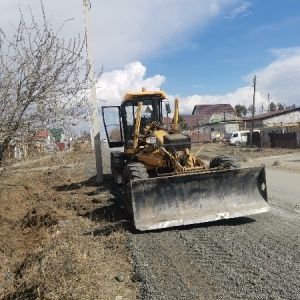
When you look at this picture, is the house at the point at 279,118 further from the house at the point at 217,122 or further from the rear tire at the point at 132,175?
the rear tire at the point at 132,175

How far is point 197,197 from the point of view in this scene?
25.9ft

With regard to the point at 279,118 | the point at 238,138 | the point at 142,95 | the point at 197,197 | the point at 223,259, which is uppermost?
the point at 142,95

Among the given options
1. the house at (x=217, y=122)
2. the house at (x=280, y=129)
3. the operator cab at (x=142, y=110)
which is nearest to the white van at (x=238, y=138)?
the house at (x=280, y=129)

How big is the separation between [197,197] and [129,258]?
2435 millimetres

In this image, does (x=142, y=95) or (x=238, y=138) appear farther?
(x=238, y=138)

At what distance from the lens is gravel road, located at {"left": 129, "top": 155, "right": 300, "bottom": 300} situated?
463 cm

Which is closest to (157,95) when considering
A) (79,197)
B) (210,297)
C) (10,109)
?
(79,197)

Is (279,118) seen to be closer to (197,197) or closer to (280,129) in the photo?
(280,129)

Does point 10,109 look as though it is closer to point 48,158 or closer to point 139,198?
point 48,158

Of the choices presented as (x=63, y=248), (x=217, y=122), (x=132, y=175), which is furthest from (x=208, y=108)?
(x=63, y=248)

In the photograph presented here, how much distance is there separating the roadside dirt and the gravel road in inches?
0.5

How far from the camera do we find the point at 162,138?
30.7 ft

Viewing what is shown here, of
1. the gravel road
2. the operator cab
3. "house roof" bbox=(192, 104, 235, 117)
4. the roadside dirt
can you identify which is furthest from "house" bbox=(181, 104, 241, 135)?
the gravel road

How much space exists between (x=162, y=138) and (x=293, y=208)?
11.3 feet
